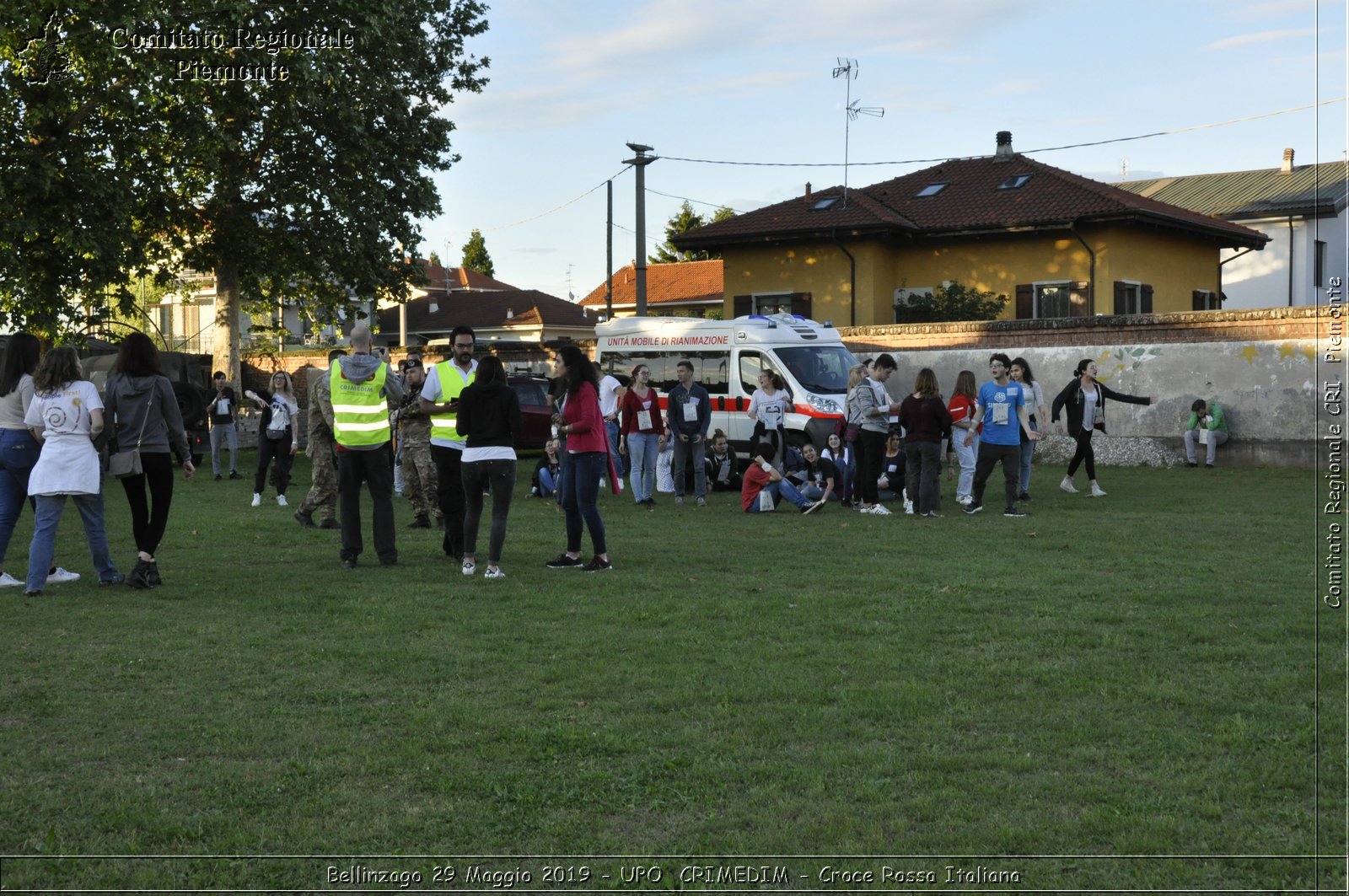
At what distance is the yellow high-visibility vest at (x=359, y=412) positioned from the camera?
10797 mm

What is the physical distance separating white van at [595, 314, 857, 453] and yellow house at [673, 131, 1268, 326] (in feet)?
47.5

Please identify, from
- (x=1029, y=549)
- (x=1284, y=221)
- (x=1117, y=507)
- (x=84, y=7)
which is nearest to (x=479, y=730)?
(x=1029, y=549)

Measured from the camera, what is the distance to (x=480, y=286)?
80875mm

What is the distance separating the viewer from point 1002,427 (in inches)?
594

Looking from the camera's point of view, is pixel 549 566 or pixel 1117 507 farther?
pixel 1117 507

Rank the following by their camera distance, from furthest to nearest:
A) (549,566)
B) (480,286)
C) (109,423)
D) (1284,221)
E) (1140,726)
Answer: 1. (480,286)
2. (1284,221)
3. (549,566)
4. (109,423)
5. (1140,726)

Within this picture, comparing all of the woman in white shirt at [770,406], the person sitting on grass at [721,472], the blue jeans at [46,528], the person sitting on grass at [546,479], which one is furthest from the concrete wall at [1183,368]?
the blue jeans at [46,528]

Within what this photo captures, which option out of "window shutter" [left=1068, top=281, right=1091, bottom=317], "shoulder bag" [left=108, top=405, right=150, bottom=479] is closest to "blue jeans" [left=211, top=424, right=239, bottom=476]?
"shoulder bag" [left=108, top=405, right=150, bottom=479]

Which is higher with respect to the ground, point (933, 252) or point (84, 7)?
point (84, 7)

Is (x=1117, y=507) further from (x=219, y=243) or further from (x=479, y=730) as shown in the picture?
(x=219, y=243)

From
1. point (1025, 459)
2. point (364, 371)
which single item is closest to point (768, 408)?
point (1025, 459)

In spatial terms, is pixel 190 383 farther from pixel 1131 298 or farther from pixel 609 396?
pixel 1131 298

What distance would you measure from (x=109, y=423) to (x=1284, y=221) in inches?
1727

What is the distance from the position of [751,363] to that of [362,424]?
1103cm
